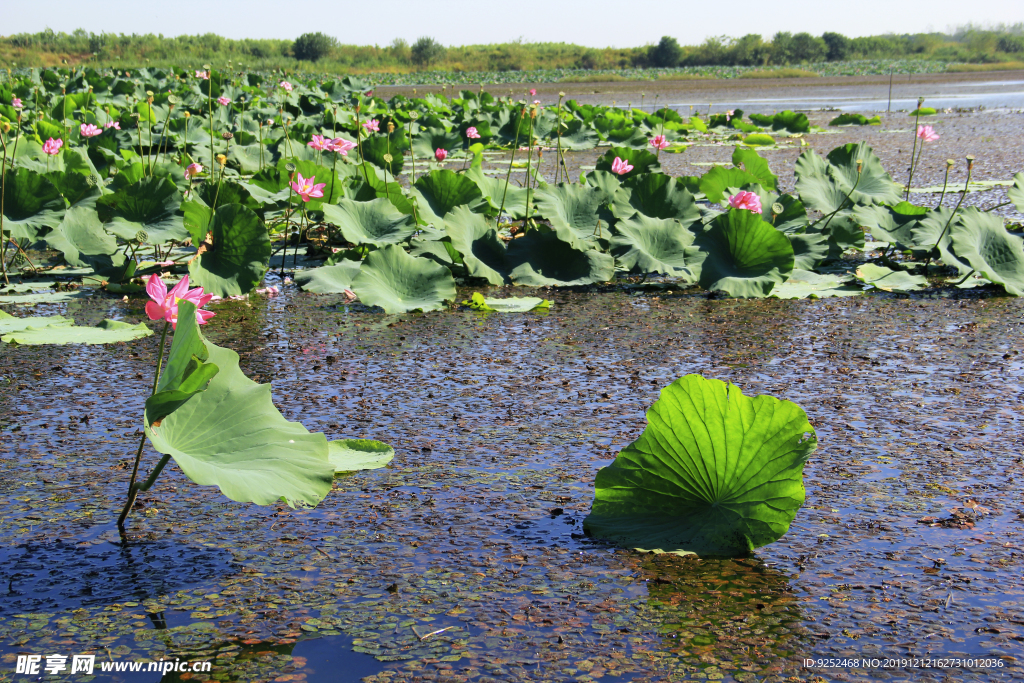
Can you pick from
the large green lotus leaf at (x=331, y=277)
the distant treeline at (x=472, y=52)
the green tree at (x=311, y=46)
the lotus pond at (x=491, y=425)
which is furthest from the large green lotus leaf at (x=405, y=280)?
the green tree at (x=311, y=46)

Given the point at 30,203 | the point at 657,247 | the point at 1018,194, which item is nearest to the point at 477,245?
the point at 657,247

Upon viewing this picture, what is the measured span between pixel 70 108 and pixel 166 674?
735 cm

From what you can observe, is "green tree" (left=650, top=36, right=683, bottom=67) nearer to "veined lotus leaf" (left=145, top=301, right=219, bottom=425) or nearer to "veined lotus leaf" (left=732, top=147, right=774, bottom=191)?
"veined lotus leaf" (left=732, top=147, right=774, bottom=191)

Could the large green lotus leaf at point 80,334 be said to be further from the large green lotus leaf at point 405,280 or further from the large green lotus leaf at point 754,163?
the large green lotus leaf at point 754,163

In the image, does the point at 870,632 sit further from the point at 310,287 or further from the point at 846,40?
the point at 846,40

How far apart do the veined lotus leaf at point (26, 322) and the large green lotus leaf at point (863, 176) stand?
3.30 meters

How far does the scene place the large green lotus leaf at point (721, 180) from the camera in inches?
158

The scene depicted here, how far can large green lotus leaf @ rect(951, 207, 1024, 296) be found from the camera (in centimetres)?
309

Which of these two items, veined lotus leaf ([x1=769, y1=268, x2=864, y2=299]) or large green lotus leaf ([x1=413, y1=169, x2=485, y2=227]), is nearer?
veined lotus leaf ([x1=769, y1=268, x2=864, y2=299])

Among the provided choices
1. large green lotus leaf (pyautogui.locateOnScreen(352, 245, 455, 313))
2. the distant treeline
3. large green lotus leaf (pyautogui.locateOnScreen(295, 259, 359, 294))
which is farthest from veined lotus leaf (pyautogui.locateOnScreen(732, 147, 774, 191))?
the distant treeline

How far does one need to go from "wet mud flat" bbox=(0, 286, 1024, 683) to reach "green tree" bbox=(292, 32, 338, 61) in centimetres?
3938

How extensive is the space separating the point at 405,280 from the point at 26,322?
1.22 metres

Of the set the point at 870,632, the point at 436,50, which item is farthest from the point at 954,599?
the point at 436,50

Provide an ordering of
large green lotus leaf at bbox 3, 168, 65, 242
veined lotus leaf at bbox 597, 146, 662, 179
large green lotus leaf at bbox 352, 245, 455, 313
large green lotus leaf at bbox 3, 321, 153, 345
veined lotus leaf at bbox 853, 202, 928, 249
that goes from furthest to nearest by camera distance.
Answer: veined lotus leaf at bbox 597, 146, 662, 179 → veined lotus leaf at bbox 853, 202, 928, 249 → large green lotus leaf at bbox 3, 168, 65, 242 → large green lotus leaf at bbox 352, 245, 455, 313 → large green lotus leaf at bbox 3, 321, 153, 345
